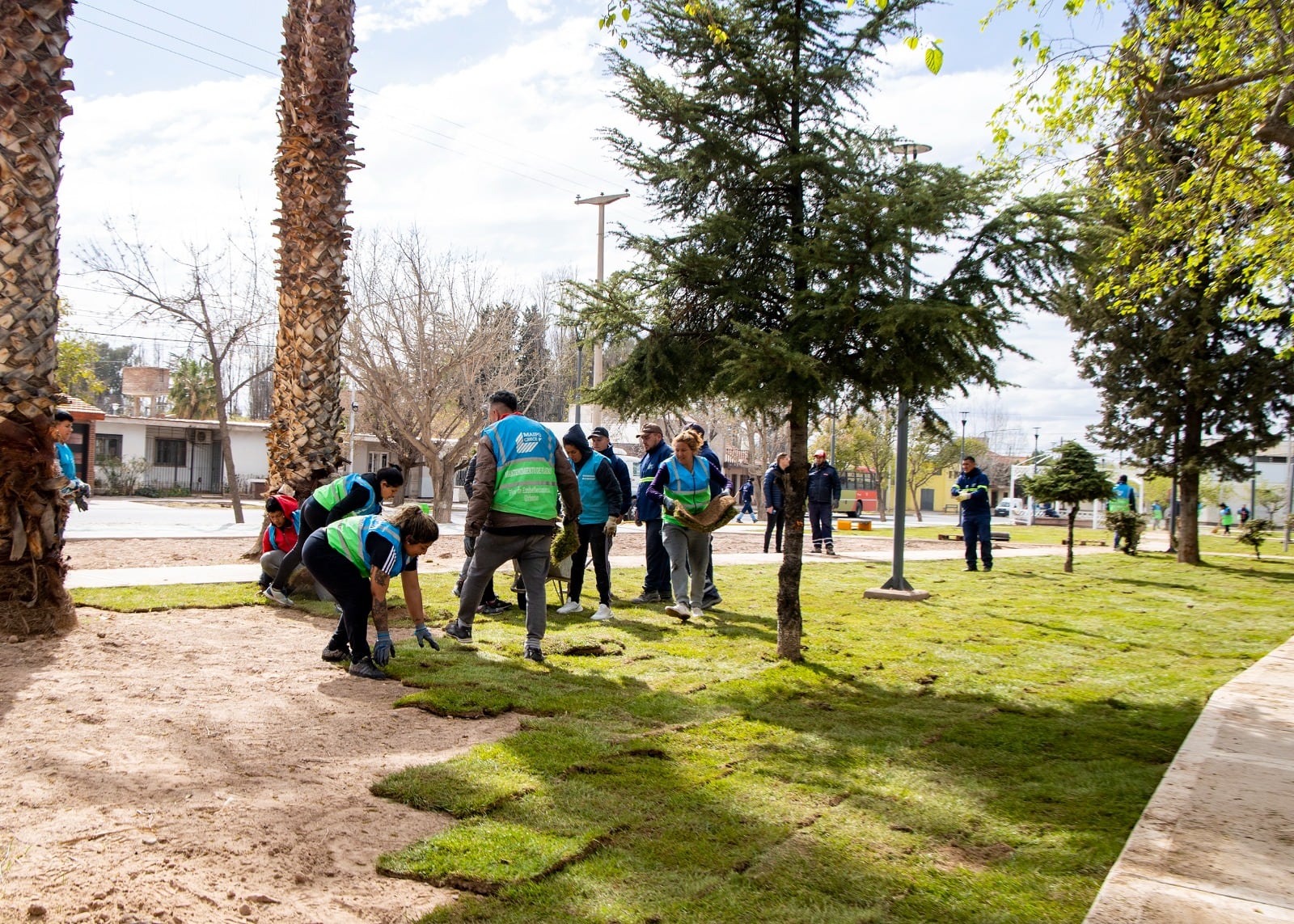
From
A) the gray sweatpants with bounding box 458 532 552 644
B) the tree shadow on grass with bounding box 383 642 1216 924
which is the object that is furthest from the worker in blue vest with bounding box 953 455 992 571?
the gray sweatpants with bounding box 458 532 552 644

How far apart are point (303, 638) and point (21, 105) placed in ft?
14.7

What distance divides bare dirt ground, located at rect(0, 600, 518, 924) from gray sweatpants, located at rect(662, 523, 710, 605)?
12.8 ft

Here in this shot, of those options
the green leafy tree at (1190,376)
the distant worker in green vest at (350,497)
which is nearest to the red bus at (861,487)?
the green leafy tree at (1190,376)

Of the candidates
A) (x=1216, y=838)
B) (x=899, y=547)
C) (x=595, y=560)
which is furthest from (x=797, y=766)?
(x=899, y=547)

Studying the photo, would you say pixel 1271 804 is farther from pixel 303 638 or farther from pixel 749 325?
pixel 303 638

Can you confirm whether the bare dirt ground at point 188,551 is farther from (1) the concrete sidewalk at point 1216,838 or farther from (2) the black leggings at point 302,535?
(1) the concrete sidewalk at point 1216,838

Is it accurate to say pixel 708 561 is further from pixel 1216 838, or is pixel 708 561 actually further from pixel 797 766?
pixel 1216 838

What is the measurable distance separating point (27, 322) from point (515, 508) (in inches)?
153

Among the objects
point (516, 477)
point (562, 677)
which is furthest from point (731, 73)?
point (562, 677)

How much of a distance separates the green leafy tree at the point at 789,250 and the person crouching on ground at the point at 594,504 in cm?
183

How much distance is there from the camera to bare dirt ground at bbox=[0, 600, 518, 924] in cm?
319

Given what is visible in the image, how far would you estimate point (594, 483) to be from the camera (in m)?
9.88

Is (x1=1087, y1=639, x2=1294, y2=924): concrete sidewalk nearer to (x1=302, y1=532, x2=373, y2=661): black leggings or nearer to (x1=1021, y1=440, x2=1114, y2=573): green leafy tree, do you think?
(x1=302, y1=532, x2=373, y2=661): black leggings

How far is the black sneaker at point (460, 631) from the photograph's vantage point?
7.77 metres
